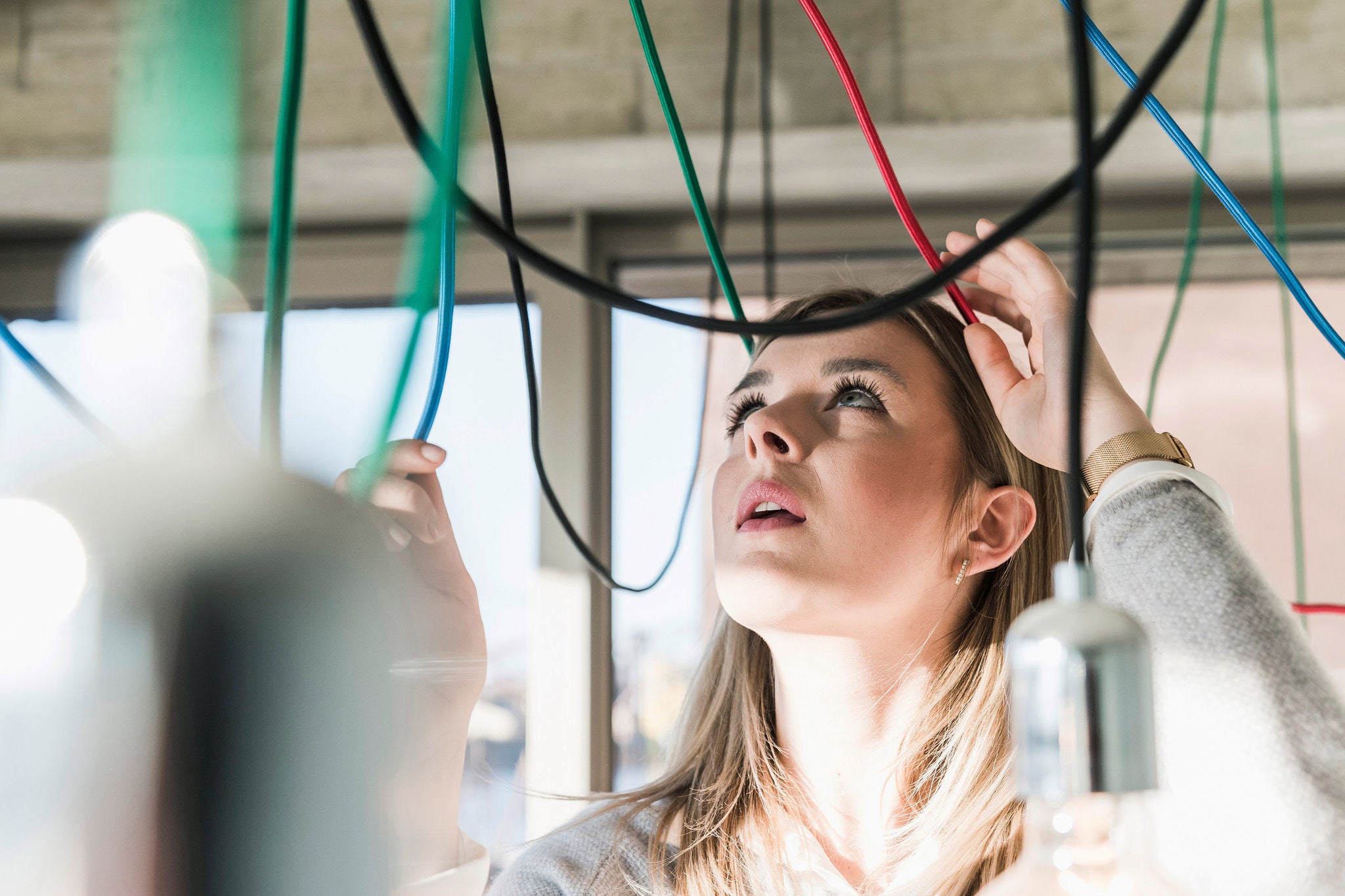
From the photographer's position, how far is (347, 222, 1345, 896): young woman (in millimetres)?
896

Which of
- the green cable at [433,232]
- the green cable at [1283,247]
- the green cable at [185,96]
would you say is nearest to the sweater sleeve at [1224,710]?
the green cable at [433,232]

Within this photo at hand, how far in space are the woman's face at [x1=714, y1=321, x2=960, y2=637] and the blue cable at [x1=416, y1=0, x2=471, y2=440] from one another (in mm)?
596

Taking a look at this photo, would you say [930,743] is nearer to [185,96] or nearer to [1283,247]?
[1283,247]

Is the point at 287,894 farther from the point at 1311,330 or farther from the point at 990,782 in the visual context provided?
the point at 1311,330

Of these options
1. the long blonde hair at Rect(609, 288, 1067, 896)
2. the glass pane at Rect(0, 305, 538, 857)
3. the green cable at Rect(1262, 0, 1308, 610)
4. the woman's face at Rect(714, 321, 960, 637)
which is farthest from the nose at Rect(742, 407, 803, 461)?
the green cable at Rect(1262, 0, 1308, 610)

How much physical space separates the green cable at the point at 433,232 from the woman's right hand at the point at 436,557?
0.08m

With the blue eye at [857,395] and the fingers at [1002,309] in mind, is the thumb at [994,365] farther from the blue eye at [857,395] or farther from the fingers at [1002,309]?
the blue eye at [857,395]

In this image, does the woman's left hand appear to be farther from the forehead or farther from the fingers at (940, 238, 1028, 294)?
the forehead

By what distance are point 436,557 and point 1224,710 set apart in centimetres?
43

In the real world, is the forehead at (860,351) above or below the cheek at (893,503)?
above

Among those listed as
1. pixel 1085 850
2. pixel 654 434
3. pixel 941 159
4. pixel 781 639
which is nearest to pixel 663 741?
pixel 654 434

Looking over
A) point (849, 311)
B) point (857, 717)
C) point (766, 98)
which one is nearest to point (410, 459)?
point (849, 311)

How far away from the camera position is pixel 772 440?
1.09 metres

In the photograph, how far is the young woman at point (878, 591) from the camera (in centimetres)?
90
